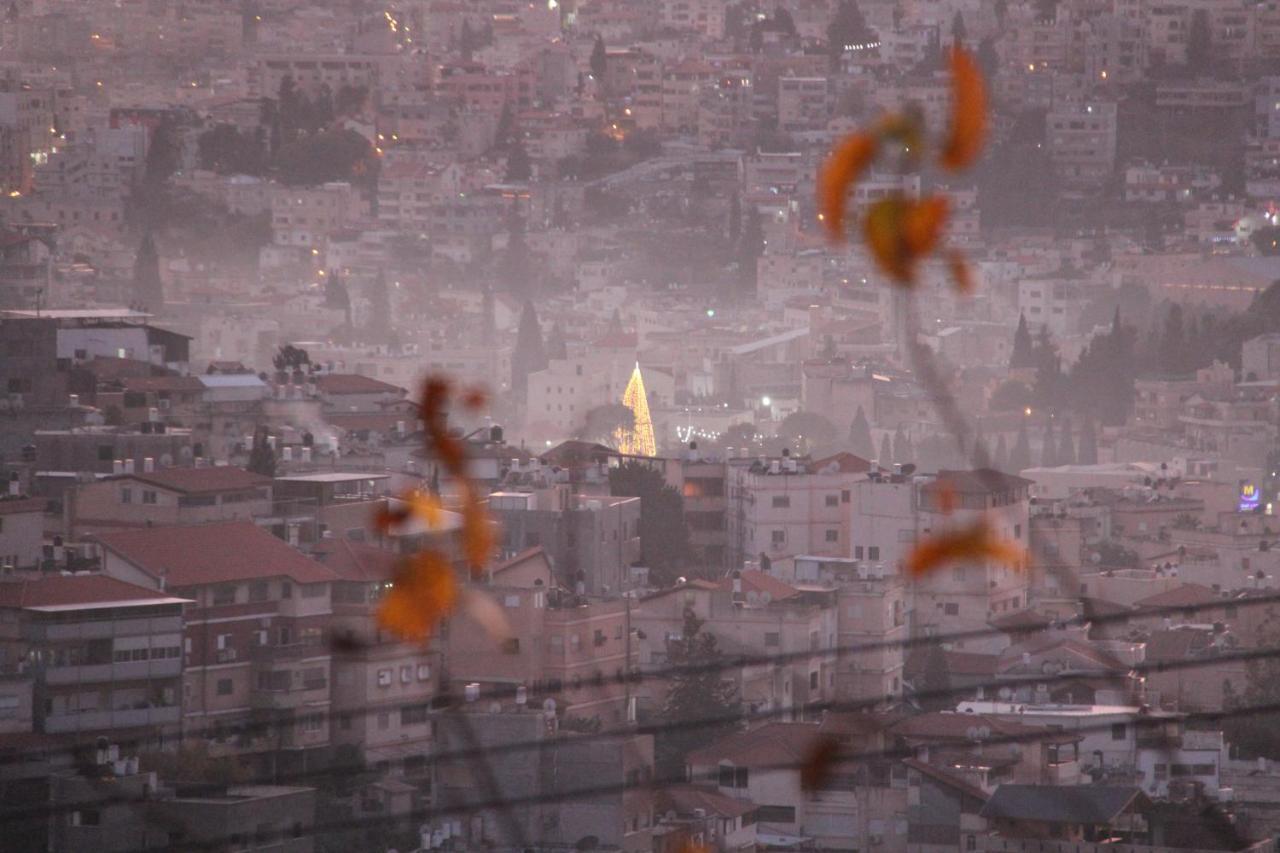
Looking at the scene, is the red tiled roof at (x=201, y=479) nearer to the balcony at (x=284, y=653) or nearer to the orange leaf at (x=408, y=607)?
the orange leaf at (x=408, y=607)

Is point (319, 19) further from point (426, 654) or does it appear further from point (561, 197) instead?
point (426, 654)

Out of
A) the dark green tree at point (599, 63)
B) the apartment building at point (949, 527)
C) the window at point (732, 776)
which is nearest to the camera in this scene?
the window at point (732, 776)

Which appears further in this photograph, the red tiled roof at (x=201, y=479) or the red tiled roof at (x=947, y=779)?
the red tiled roof at (x=201, y=479)

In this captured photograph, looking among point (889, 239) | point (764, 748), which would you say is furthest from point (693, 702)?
point (889, 239)

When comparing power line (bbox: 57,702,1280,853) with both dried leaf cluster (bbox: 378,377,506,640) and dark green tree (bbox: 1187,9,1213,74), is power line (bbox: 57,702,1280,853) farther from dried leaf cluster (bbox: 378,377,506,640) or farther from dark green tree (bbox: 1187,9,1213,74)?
dark green tree (bbox: 1187,9,1213,74)

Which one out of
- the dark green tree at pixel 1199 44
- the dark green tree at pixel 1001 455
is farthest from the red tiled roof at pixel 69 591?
the dark green tree at pixel 1199 44

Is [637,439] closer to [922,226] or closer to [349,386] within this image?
[349,386]
